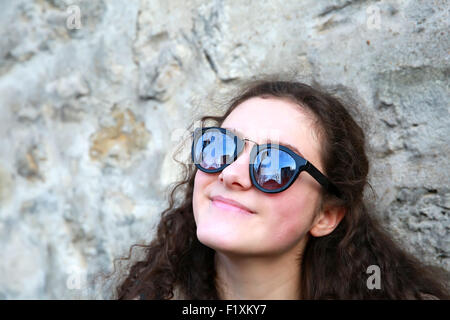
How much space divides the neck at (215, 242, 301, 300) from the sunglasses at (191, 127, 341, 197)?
0.28 metres

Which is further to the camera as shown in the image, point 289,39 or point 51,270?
point 51,270

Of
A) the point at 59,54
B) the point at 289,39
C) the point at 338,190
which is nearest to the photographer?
the point at 338,190

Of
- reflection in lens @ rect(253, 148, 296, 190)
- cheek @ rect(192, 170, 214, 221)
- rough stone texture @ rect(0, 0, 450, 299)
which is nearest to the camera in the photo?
reflection in lens @ rect(253, 148, 296, 190)

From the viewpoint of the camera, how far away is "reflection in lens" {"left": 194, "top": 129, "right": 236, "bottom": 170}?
1556 millimetres

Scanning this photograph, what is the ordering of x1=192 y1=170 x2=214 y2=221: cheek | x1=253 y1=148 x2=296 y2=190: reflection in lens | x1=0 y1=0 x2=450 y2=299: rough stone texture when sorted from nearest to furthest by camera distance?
x1=253 y1=148 x2=296 y2=190: reflection in lens, x1=192 y1=170 x2=214 y2=221: cheek, x1=0 y1=0 x2=450 y2=299: rough stone texture

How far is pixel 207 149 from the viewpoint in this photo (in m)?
1.61

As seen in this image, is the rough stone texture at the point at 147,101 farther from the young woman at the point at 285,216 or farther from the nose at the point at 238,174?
the nose at the point at 238,174

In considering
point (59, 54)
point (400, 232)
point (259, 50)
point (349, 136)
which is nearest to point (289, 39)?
point (259, 50)

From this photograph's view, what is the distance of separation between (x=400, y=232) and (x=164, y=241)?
0.94 meters

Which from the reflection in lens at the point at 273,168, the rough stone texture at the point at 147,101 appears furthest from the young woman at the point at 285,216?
the rough stone texture at the point at 147,101

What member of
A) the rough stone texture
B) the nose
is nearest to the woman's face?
the nose

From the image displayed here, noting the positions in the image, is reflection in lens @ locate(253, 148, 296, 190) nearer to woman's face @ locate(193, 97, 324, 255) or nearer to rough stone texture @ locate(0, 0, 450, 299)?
woman's face @ locate(193, 97, 324, 255)

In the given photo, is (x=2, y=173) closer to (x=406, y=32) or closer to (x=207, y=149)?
(x=207, y=149)

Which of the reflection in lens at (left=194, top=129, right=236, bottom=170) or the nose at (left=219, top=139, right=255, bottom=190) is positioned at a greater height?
the reflection in lens at (left=194, top=129, right=236, bottom=170)
